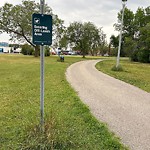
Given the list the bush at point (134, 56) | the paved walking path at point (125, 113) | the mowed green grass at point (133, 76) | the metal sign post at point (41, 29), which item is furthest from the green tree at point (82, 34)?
the metal sign post at point (41, 29)

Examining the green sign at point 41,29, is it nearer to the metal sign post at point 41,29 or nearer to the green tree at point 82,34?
the metal sign post at point 41,29

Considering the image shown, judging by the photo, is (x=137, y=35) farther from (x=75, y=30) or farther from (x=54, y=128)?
(x=54, y=128)

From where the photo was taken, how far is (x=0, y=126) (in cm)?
568

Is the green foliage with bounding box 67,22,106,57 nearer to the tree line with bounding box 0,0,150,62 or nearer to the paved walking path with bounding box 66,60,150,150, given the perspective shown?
the tree line with bounding box 0,0,150,62

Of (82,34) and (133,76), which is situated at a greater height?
(82,34)

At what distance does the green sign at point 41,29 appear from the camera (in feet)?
13.9

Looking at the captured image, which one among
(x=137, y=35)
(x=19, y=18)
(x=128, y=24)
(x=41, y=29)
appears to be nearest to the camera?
(x=41, y=29)

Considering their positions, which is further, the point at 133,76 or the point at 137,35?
the point at 137,35

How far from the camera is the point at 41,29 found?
14.0 feet

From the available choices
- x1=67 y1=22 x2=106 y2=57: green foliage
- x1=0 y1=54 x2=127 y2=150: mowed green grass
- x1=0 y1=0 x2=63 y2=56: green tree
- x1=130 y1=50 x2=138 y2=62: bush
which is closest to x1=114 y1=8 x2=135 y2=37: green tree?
x1=67 y1=22 x2=106 y2=57: green foliage

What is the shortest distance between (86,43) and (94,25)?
16.9 ft

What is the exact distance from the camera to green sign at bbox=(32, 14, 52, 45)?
4.23 metres

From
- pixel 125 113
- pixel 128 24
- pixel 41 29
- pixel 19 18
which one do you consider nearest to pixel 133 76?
pixel 125 113

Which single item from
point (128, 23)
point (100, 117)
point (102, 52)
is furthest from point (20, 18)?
point (102, 52)
